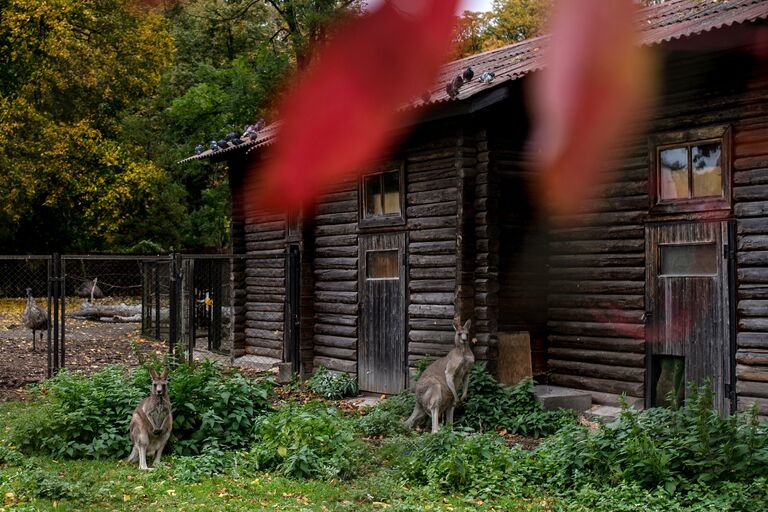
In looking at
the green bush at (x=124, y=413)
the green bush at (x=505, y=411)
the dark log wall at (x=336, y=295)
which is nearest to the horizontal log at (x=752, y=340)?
the green bush at (x=505, y=411)

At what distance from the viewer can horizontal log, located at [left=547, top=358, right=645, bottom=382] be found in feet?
38.5

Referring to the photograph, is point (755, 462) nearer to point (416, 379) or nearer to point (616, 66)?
point (416, 379)

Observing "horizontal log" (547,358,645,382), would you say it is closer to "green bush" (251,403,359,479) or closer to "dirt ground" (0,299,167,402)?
"green bush" (251,403,359,479)

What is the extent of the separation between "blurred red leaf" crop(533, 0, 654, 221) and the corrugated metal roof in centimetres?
4

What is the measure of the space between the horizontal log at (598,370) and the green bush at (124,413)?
14.4 feet

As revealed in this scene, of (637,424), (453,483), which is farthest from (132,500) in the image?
(637,424)

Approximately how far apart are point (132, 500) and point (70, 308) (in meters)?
25.6

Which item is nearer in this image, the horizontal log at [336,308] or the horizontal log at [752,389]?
the horizontal log at [752,389]

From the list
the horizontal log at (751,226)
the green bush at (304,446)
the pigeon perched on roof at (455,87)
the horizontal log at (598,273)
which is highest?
the horizontal log at (751,226)

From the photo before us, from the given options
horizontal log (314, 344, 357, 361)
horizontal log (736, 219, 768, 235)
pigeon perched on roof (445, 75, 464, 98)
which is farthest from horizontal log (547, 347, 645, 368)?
pigeon perched on roof (445, 75, 464, 98)

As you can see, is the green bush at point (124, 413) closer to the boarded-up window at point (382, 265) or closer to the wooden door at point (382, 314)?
the wooden door at point (382, 314)

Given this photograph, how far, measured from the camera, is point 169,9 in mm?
974

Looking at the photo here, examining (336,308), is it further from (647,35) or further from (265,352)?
(647,35)

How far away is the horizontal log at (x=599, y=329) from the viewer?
11.8 metres
